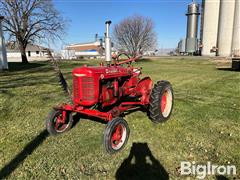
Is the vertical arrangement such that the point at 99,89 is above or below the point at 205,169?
above

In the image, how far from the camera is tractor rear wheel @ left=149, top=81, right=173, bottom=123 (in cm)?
451

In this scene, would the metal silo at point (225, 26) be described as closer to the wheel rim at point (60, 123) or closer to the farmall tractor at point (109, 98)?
the farmall tractor at point (109, 98)

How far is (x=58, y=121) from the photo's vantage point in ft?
13.6

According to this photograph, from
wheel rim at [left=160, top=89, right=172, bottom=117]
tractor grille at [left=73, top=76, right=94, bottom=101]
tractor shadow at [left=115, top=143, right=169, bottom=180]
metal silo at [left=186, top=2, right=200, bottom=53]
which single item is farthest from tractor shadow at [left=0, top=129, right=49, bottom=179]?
metal silo at [left=186, top=2, right=200, bottom=53]

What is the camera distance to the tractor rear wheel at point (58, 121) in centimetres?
399

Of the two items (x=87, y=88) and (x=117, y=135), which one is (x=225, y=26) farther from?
(x=117, y=135)

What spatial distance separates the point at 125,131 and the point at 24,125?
2347 millimetres

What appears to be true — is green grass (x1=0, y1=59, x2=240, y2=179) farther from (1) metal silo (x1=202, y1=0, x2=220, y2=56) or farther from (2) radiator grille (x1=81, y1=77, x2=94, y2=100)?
(1) metal silo (x1=202, y1=0, x2=220, y2=56)

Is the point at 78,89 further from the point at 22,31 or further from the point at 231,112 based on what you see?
the point at 22,31

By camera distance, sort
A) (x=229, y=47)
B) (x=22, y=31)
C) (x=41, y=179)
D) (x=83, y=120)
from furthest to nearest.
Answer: (x=229, y=47), (x=22, y=31), (x=83, y=120), (x=41, y=179)

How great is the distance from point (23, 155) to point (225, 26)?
44.3 meters

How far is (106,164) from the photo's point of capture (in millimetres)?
3191

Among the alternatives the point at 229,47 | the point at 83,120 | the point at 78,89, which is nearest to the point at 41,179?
the point at 78,89

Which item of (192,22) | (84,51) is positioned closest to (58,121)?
(192,22)
